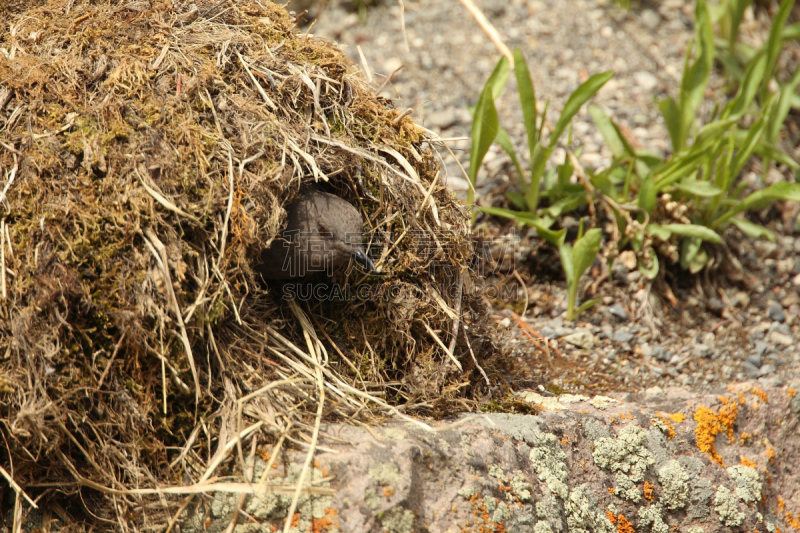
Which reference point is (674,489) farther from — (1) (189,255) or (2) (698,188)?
(1) (189,255)

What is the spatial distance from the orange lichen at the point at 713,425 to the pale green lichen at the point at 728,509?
170 millimetres

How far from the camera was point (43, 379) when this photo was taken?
6.91 feet

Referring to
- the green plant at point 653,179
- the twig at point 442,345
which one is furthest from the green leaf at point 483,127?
the twig at point 442,345

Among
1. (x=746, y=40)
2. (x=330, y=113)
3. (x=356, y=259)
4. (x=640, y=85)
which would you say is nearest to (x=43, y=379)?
(x=356, y=259)

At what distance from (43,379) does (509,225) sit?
291 centimetres

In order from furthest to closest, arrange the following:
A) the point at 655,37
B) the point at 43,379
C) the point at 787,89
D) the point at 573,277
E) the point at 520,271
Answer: the point at 655,37 → the point at 787,89 → the point at 520,271 → the point at 573,277 → the point at 43,379

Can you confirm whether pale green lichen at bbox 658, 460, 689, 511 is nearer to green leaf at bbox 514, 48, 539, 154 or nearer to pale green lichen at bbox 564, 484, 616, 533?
pale green lichen at bbox 564, 484, 616, 533

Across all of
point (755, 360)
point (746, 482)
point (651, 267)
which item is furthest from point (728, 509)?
point (651, 267)

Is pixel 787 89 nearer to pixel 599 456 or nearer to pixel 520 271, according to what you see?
pixel 520 271

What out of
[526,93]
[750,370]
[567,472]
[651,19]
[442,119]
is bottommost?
[750,370]

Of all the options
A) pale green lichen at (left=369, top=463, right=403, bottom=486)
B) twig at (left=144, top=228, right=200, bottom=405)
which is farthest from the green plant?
twig at (left=144, top=228, right=200, bottom=405)

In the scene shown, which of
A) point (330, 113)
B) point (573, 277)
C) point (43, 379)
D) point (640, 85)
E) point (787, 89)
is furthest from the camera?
point (640, 85)

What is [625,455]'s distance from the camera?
2619 mm

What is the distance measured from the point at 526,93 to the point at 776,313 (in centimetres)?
210
